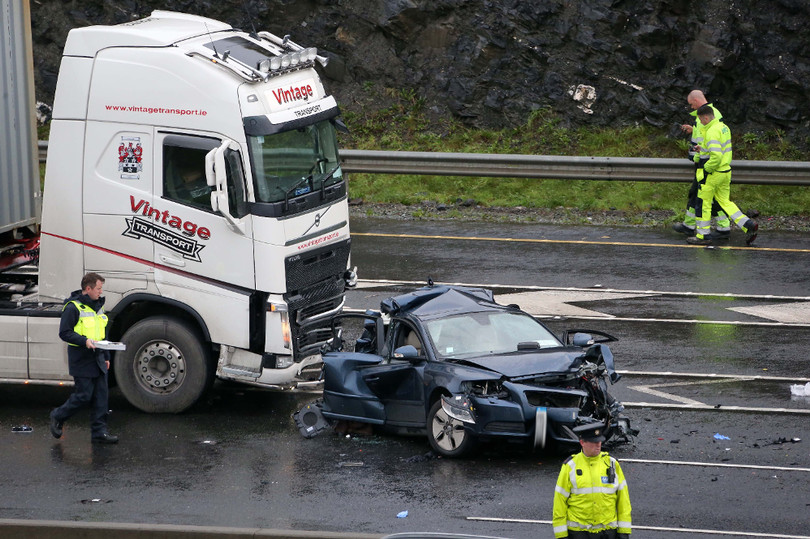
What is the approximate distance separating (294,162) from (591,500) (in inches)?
225

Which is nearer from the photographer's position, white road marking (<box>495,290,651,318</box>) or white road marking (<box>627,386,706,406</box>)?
white road marking (<box>627,386,706,406</box>)

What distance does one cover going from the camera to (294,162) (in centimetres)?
1220

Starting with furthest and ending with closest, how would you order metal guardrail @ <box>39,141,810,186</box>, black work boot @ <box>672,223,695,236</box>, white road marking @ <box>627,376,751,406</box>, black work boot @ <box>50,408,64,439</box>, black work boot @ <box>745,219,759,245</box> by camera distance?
1. metal guardrail @ <box>39,141,810,186</box>
2. black work boot @ <box>672,223,695,236</box>
3. black work boot @ <box>745,219,759,245</box>
4. white road marking @ <box>627,376,751,406</box>
5. black work boot @ <box>50,408,64,439</box>

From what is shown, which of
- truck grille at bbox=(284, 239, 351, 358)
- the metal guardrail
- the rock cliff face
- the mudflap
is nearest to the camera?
the mudflap

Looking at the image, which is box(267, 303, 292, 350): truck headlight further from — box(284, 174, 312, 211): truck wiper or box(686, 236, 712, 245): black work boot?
box(686, 236, 712, 245): black work boot

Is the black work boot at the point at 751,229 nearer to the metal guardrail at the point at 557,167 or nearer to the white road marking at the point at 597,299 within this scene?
the metal guardrail at the point at 557,167

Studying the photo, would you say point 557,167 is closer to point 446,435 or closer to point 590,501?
point 446,435

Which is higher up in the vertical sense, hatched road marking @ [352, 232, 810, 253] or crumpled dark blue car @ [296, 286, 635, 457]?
hatched road marking @ [352, 232, 810, 253]

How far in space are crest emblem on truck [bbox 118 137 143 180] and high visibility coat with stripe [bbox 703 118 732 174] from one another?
34.4 ft

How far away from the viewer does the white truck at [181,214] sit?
11.8 meters

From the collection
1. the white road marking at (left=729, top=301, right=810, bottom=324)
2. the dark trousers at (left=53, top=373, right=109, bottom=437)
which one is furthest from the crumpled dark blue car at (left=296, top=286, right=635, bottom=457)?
the white road marking at (left=729, top=301, right=810, bottom=324)

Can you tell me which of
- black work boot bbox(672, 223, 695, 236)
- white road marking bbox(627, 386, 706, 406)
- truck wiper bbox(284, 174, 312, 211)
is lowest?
white road marking bbox(627, 386, 706, 406)

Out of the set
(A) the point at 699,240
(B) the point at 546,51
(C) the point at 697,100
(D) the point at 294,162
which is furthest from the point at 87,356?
(B) the point at 546,51

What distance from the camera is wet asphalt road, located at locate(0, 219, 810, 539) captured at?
31.6 feet
